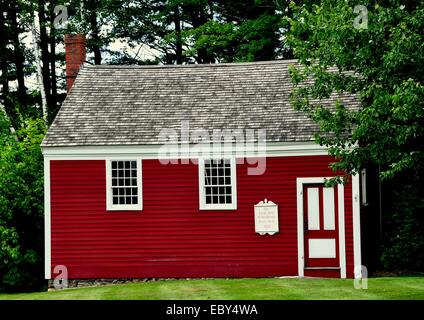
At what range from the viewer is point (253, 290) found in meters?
21.4

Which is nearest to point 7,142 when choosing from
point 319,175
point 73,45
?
point 73,45

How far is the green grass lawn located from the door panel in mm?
1543

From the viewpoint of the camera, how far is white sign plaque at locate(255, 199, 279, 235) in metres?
26.0

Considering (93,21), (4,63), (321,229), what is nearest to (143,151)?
(321,229)

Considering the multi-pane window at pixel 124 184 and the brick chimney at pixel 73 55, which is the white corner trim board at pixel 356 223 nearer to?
the multi-pane window at pixel 124 184

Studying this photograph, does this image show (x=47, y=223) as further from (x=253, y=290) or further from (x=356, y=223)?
(x=356, y=223)

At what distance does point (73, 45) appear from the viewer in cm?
3181

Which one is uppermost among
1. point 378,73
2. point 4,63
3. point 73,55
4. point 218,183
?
point 4,63

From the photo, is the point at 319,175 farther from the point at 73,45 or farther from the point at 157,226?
the point at 73,45

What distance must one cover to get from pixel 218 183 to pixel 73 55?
8268 millimetres

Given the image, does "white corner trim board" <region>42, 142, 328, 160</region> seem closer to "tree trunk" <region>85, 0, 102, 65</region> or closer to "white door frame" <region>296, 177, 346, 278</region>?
"white door frame" <region>296, 177, 346, 278</region>

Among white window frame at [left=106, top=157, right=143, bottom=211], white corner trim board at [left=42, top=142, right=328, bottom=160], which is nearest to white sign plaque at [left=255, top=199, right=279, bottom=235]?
white corner trim board at [left=42, top=142, right=328, bottom=160]

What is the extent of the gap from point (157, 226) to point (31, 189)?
4.75m

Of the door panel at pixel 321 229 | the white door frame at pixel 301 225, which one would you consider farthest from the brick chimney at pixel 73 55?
the door panel at pixel 321 229
